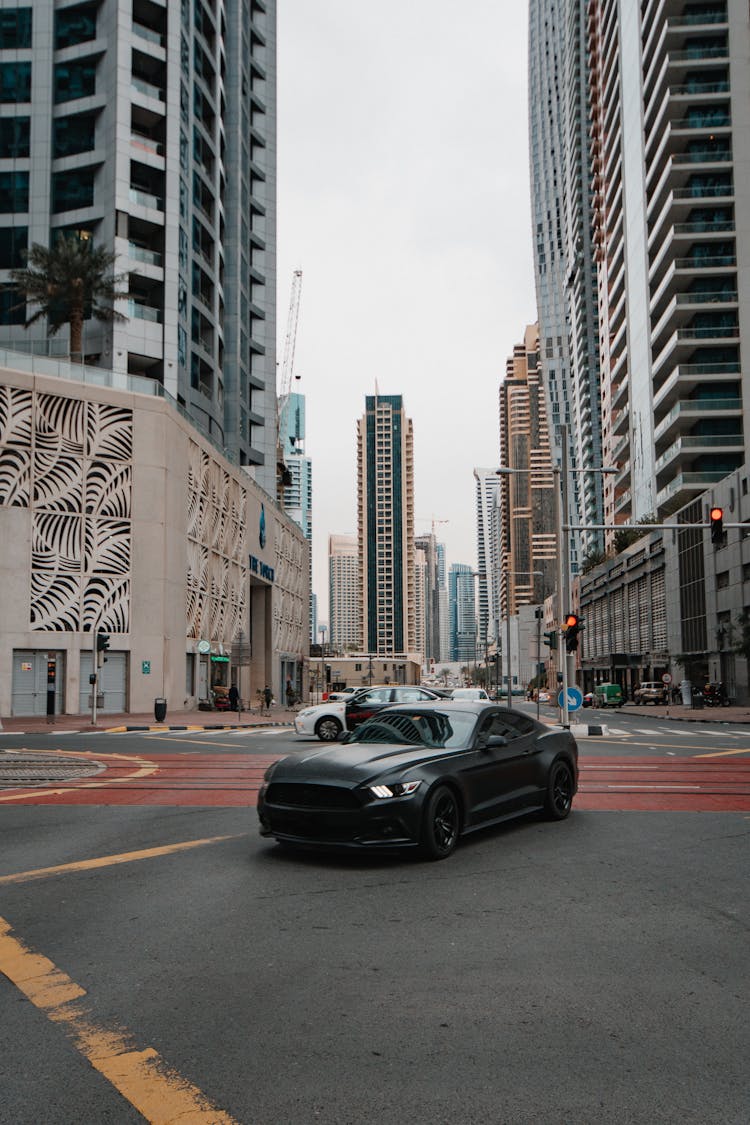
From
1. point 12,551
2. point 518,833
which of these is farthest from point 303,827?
point 12,551

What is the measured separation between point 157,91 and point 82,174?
6.38m

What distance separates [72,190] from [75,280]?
9.64 metres

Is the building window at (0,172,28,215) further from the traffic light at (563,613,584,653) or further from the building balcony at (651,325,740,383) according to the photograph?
the building balcony at (651,325,740,383)

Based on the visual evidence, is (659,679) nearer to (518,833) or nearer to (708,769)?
(708,769)

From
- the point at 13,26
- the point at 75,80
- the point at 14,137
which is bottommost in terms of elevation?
the point at 14,137

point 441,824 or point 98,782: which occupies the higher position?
point 441,824

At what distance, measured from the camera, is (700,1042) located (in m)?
4.32

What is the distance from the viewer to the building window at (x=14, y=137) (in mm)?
56500

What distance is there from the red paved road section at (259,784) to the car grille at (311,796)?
4161 millimetres

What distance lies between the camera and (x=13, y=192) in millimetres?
56656

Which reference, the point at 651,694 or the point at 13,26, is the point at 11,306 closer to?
the point at 13,26

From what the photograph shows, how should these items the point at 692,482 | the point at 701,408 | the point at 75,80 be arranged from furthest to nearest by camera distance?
the point at 701,408
the point at 692,482
the point at 75,80

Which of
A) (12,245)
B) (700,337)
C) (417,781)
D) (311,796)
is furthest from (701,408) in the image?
(311,796)

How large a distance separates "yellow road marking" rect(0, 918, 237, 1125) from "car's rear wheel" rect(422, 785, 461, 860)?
362 cm
